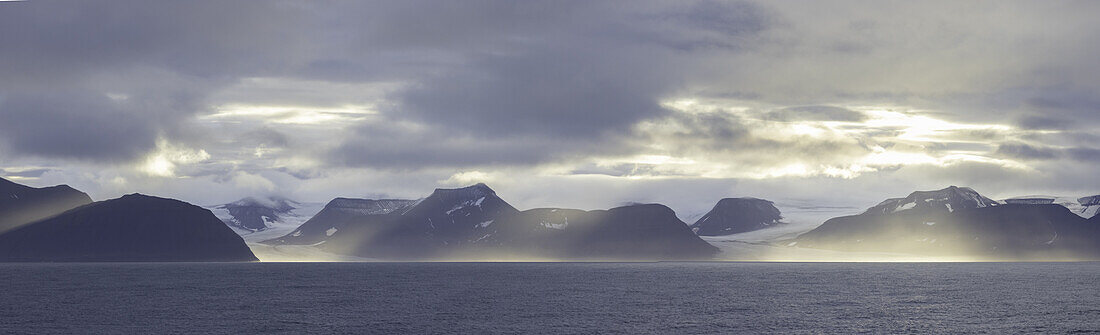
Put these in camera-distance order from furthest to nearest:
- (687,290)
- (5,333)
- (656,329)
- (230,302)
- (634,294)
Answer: (687,290)
(634,294)
(230,302)
(656,329)
(5,333)

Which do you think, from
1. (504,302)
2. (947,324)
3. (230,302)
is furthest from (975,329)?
(230,302)

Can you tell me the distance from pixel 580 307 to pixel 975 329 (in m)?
56.2

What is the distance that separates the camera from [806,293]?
185m

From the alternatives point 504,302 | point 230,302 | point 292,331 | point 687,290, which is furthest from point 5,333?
point 687,290

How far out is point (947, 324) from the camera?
4690 inches

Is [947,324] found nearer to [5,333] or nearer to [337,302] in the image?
[337,302]

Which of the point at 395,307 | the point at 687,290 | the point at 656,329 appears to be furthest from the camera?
the point at 687,290

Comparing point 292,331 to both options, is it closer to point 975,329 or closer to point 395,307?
point 395,307

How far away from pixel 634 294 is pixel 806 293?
35079 mm

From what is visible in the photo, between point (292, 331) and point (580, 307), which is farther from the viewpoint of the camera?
point (580, 307)

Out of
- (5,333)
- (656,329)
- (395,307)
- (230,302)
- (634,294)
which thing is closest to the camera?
(5,333)

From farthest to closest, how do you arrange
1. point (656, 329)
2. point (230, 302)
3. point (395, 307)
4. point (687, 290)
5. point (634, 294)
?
point (687, 290), point (634, 294), point (230, 302), point (395, 307), point (656, 329)

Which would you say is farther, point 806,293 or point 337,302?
point 806,293

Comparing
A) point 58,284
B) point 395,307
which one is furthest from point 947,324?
point 58,284
